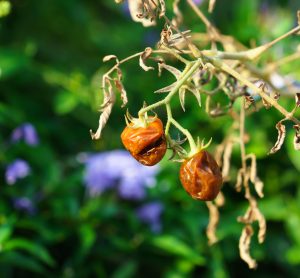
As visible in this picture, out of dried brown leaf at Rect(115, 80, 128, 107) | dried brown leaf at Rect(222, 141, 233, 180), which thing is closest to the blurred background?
dried brown leaf at Rect(222, 141, 233, 180)

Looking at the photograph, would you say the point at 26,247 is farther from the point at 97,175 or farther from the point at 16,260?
the point at 97,175

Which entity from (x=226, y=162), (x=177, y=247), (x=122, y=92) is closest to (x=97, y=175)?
(x=177, y=247)

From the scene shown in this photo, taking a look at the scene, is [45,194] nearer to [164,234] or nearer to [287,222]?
[164,234]

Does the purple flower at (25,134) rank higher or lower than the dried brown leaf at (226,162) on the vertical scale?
higher

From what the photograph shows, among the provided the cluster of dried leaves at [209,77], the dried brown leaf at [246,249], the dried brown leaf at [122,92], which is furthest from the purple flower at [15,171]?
the dried brown leaf at [122,92]

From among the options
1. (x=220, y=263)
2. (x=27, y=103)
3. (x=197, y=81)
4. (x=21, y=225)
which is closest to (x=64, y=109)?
(x=27, y=103)

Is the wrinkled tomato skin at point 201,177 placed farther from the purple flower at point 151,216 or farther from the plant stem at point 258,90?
the purple flower at point 151,216

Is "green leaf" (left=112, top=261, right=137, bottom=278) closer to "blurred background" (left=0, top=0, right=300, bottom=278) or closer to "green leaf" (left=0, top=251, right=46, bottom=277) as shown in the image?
"blurred background" (left=0, top=0, right=300, bottom=278)
